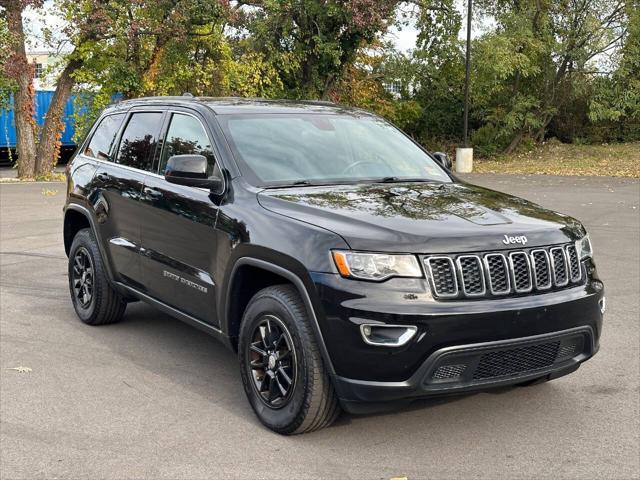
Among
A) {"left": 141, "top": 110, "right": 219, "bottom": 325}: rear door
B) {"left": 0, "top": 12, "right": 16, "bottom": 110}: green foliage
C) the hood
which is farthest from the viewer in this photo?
{"left": 0, "top": 12, "right": 16, "bottom": 110}: green foliage

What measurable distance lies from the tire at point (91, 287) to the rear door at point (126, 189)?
10.3 inches

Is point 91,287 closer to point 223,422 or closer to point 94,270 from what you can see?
point 94,270

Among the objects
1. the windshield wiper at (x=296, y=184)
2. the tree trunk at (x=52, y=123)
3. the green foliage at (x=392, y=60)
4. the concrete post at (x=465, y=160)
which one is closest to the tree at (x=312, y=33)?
the green foliage at (x=392, y=60)

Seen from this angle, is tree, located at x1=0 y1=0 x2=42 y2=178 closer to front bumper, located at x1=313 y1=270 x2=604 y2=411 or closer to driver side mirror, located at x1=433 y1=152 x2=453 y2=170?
driver side mirror, located at x1=433 y1=152 x2=453 y2=170

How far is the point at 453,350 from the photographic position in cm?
381

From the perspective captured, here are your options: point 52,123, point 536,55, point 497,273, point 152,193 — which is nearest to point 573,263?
point 497,273

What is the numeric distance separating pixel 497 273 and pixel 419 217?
1.61 feet

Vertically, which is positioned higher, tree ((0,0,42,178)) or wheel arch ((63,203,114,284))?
tree ((0,0,42,178))

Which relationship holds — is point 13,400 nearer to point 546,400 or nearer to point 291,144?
point 291,144

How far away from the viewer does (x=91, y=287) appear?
21.6ft

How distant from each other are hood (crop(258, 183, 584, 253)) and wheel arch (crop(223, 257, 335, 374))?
295mm

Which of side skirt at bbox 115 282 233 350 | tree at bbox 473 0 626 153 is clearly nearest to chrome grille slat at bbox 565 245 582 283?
side skirt at bbox 115 282 233 350

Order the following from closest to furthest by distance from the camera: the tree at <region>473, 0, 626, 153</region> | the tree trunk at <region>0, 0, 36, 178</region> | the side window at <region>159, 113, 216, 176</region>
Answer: the side window at <region>159, 113, 216, 176</region>, the tree trunk at <region>0, 0, 36, 178</region>, the tree at <region>473, 0, 626, 153</region>

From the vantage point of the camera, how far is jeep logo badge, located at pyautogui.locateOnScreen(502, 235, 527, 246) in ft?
13.1
